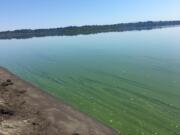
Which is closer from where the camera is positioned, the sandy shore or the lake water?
the sandy shore

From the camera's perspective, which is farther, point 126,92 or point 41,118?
point 126,92

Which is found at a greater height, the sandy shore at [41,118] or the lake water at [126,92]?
the sandy shore at [41,118]

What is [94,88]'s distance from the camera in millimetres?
27984

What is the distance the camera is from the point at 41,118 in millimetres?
17156

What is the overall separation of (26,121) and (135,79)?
50.3 feet

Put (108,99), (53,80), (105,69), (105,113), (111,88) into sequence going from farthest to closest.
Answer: (105,69)
(53,80)
(111,88)
(108,99)
(105,113)

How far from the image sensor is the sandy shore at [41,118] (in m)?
15.4

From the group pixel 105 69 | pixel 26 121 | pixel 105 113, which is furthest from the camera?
pixel 105 69

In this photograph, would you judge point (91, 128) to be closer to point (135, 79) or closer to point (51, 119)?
point (51, 119)

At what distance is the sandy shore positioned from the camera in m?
15.4

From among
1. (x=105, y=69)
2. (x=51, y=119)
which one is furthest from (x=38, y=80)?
(x=51, y=119)

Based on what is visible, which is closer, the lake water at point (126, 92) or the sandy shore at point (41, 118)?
the sandy shore at point (41, 118)

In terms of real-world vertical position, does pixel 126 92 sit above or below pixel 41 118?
below

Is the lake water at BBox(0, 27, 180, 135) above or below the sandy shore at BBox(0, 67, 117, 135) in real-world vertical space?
below
